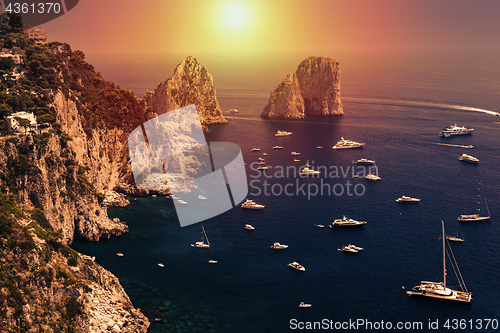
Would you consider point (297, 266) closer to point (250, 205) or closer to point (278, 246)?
point (278, 246)

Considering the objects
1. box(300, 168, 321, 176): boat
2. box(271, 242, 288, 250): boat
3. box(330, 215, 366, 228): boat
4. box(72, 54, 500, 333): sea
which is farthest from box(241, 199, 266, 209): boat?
box(300, 168, 321, 176): boat

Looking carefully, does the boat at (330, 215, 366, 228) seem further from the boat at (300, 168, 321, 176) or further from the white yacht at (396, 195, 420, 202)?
the boat at (300, 168, 321, 176)

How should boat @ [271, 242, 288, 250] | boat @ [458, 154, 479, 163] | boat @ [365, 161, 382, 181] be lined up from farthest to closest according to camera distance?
boat @ [458, 154, 479, 163] → boat @ [365, 161, 382, 181] → boat @ [271, 242, 288, 250]

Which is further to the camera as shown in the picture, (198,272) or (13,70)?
(13,70)

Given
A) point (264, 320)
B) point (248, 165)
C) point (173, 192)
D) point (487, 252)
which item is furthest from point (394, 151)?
point (264, 320)

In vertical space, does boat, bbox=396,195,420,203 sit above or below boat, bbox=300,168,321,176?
below

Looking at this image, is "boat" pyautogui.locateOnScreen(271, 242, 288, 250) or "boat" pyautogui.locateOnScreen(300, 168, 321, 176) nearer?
"boat" pyautogui.locateOnScreen(271, 242, 288, 250)

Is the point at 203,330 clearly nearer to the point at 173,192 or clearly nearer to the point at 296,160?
the point at 173,192

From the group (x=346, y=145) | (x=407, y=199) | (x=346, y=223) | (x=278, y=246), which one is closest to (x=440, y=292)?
(x=346, y=223)
